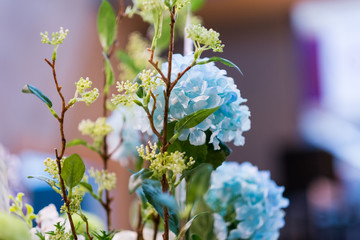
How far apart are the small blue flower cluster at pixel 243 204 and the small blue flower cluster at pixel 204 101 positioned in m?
0.10

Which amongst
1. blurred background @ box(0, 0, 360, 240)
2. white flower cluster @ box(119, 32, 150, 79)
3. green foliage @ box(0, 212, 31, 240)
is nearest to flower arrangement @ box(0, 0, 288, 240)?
green foliage @ box(0, 212, 31, 240)

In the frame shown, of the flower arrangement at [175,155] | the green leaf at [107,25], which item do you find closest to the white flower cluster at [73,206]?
the flower arrangement at [175,155]

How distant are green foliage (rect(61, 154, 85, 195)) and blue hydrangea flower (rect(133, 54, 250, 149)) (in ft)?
0.24

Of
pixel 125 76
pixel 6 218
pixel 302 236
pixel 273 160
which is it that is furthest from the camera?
pixel 273 160

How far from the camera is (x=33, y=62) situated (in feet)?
10.1

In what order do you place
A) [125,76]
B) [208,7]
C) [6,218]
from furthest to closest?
[208,7], [125,76], [6,218]

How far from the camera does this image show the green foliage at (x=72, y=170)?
1.31ft

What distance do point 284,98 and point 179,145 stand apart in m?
4.78

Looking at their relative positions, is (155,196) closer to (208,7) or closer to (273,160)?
(208,7)

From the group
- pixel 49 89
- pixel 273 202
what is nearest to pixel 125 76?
pixel 273 202

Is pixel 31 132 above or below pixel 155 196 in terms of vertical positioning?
above

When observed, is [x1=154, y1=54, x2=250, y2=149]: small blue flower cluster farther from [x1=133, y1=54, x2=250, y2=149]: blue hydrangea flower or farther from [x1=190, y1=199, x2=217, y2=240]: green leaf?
[x1=190, y1=199, x2=217, y2=240]: green leaf

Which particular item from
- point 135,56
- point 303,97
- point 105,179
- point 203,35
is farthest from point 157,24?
point 303,97

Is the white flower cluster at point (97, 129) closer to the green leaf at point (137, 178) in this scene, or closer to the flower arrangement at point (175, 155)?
the flower arrangement at point (175, 155)
